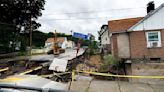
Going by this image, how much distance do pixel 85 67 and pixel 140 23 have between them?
21.2 ft

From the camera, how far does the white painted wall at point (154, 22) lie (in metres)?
21.3

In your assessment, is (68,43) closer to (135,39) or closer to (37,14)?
(37,14)

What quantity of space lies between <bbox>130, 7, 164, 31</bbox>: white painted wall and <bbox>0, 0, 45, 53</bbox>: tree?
2502cm

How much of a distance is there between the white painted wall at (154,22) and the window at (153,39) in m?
0.53

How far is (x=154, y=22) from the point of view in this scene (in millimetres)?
21422

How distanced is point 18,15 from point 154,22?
2834 centimetres

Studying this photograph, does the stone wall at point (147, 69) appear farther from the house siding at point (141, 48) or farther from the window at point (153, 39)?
the window at point (153, 39)

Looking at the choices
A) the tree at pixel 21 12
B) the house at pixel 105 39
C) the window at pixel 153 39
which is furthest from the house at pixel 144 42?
the tree at pixel 21 12

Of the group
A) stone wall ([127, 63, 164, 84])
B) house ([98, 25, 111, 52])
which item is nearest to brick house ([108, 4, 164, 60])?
stone wall ([127, 63, 164, 84])

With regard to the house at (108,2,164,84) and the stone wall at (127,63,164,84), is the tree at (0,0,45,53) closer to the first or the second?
the house at (108,2,164,84)

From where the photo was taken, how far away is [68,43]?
101750 mm

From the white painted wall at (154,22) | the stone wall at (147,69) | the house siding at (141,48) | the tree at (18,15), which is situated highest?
the tree at (18,15)

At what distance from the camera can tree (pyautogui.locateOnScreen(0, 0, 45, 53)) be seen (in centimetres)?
4050

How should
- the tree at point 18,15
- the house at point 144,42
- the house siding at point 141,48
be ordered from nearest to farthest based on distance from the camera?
the house at point 144,42 < the house siding at point 141,48 < the tree at point 18,15
